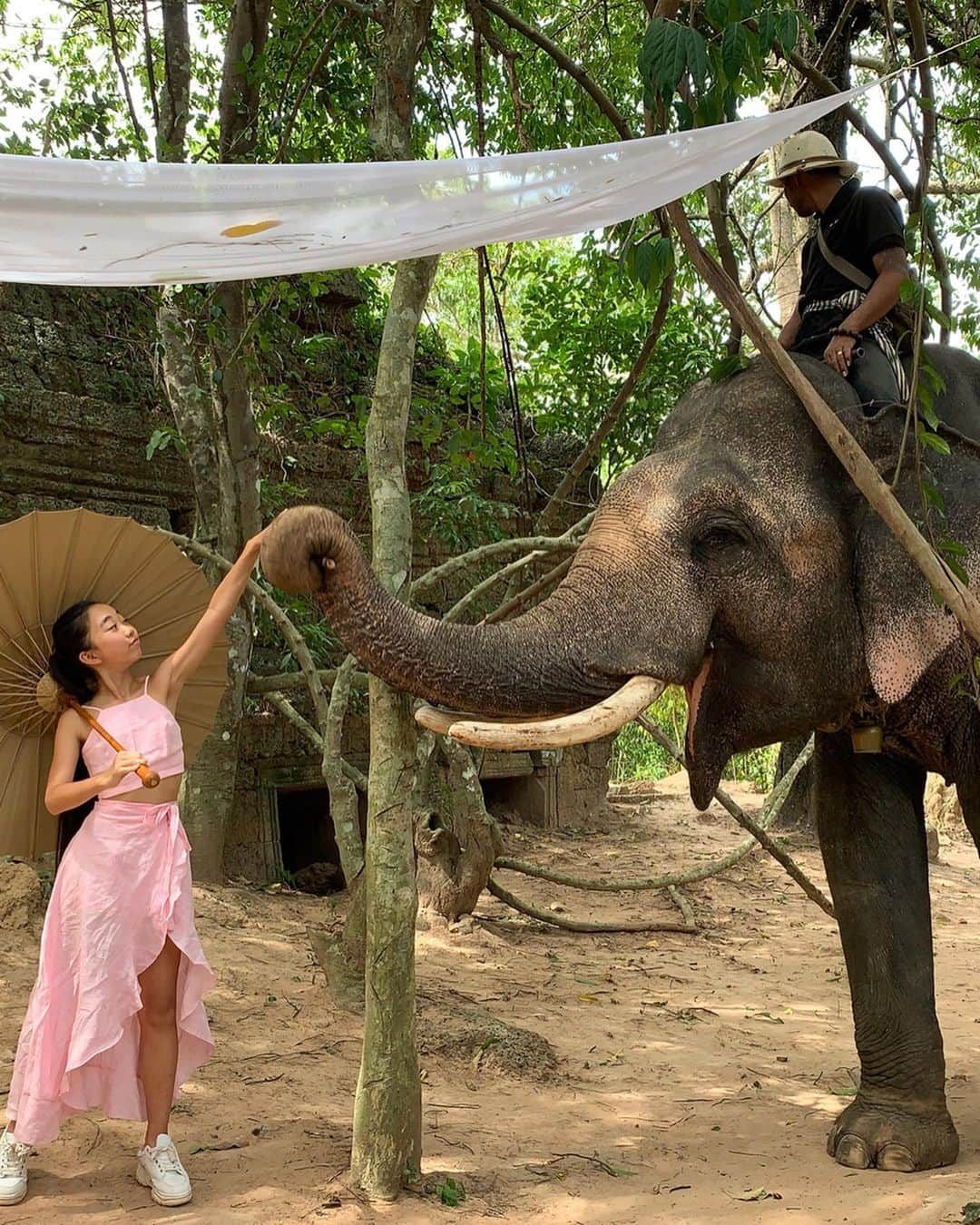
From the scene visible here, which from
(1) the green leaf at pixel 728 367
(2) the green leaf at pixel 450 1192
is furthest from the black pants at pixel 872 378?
(2) the green leaf at pixel 450 1192

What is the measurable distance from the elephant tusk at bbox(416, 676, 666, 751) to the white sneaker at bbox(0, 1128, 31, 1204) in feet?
4.86

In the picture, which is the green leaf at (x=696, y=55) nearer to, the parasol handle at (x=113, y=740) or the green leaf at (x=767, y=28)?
the green leaf at (x=767, y=28)

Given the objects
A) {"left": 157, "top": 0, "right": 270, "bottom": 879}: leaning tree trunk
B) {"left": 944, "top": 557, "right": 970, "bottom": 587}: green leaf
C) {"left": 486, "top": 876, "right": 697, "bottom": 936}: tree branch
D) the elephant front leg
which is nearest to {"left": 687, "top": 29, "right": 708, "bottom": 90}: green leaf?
{"left": 944, "top": 557, "right": 970, "bottom": 587}: green leaf

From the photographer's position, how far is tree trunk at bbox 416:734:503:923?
5871mm

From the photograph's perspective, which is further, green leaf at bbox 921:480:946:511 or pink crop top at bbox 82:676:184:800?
pink crop top at bbox 82:676:184:800

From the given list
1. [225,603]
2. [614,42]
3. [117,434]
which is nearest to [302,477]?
[117,434]

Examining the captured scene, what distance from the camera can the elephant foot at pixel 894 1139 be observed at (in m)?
3.85

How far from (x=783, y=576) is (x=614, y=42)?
5453 millimetres

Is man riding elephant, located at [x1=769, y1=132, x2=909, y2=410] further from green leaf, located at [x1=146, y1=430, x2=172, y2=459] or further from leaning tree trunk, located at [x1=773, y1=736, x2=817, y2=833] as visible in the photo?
leaning tree trunk, located at [x1=773, y1=736, x2=817, y2=833]

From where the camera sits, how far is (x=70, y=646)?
3467 mm

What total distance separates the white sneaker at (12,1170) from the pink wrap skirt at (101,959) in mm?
57

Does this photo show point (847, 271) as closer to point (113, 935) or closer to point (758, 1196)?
point (758, 1196)

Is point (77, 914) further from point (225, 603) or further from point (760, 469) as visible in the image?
point (760, 469)

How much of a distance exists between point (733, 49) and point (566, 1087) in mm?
3258
